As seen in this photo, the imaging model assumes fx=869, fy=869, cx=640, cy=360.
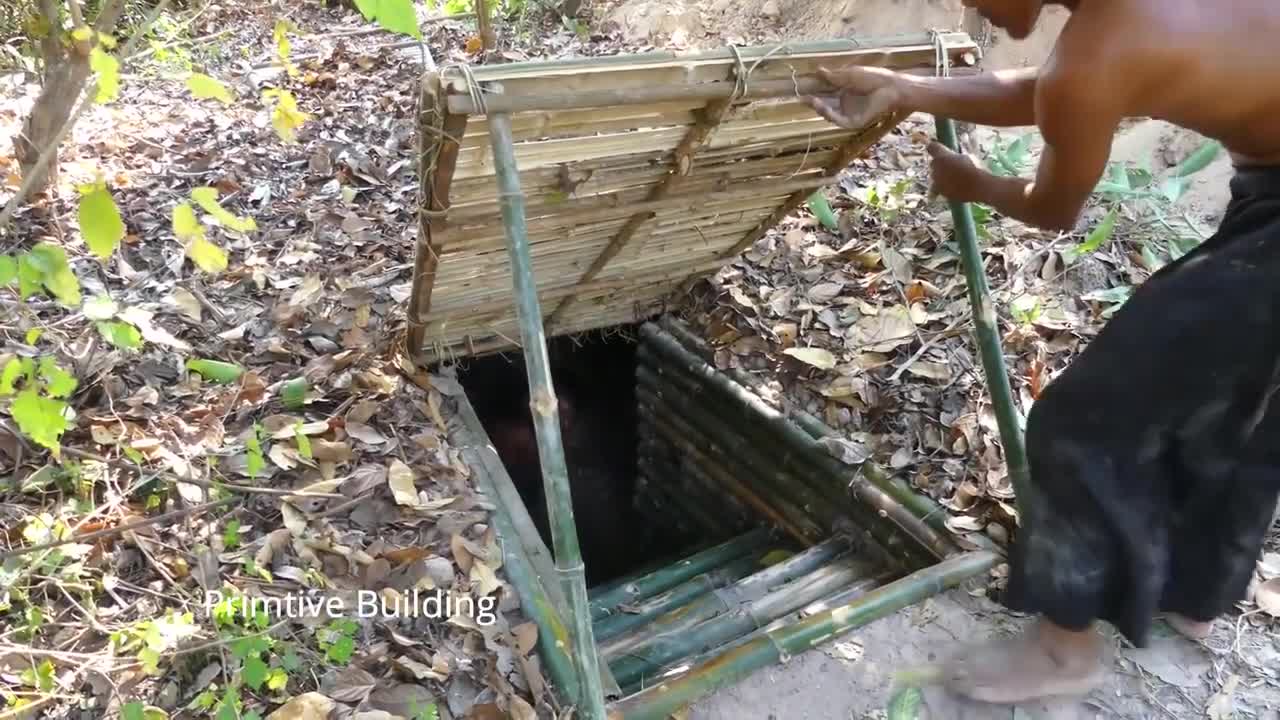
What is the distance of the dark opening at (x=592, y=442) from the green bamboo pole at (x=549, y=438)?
93.4 inches

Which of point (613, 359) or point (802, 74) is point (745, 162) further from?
point (613, 359)

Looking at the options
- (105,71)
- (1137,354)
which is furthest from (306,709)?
(1137,354)

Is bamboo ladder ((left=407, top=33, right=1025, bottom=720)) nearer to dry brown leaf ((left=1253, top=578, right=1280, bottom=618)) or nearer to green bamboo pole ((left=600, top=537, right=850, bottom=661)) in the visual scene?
green bamboo pole ((left=600, top=537, right=850, bottom=661))

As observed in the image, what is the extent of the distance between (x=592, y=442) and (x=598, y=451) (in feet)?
0.20

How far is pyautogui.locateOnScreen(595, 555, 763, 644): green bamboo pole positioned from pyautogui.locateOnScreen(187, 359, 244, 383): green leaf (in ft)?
4.81

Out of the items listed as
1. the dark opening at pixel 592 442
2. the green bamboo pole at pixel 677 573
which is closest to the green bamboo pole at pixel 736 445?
the green bamboo pole at pixel 677 573

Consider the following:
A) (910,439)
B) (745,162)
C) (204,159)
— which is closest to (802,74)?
(745,162)

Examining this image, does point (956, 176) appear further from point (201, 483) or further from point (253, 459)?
point (201, 483)

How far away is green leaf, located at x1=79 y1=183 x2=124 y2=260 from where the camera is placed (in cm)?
137

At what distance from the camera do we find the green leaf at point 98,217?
1372mm

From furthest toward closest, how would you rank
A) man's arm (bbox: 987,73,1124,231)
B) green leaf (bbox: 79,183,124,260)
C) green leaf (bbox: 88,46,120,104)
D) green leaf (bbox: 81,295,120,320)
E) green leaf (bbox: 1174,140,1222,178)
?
1. green leaf (bbox: 1174,140,1222,178)
2. green leaf (bbox: 81,295,120,320)
3. man's arm (bbox: 987,73,1124,231)
4. green leaf (bbox: 79,183,124,260)
5. green leaf (bbox: 88,46,120,104)

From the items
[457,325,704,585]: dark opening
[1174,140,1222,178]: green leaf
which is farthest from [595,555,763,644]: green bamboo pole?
[1174,140,1222,178]: green leaf

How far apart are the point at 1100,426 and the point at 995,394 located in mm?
665

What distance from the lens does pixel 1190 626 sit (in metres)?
2.26
